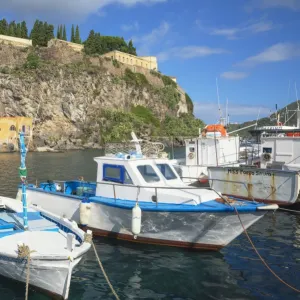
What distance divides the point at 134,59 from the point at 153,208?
342ft

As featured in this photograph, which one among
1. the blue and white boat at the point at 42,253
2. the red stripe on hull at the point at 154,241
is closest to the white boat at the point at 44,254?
the blue and white boat at the point at 42,253

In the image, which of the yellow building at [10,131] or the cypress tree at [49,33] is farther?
the cypress tree at [49,33]

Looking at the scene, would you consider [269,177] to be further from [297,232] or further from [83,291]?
[83,291]

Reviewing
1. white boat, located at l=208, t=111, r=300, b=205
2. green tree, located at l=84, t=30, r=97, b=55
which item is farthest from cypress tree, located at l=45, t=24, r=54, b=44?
white boat, located at l=208, t=111, r=300, b=205

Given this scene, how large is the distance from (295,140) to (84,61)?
79.4m

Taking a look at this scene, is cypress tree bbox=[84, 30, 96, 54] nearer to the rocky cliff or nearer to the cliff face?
the rocky cliff

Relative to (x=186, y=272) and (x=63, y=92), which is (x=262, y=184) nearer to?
(x=186, y=272)

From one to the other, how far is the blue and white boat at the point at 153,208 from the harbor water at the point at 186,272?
19.6 inches

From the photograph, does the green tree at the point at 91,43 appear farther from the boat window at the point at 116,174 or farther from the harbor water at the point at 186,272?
the harbor water at the point at 186,272

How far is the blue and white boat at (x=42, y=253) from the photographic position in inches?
307

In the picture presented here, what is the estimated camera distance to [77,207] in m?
13.2

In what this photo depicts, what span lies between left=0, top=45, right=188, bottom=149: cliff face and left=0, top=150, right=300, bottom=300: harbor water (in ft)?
206

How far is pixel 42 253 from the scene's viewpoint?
8000 millimetres

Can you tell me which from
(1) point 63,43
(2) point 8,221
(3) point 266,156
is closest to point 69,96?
(1) point 63,43
